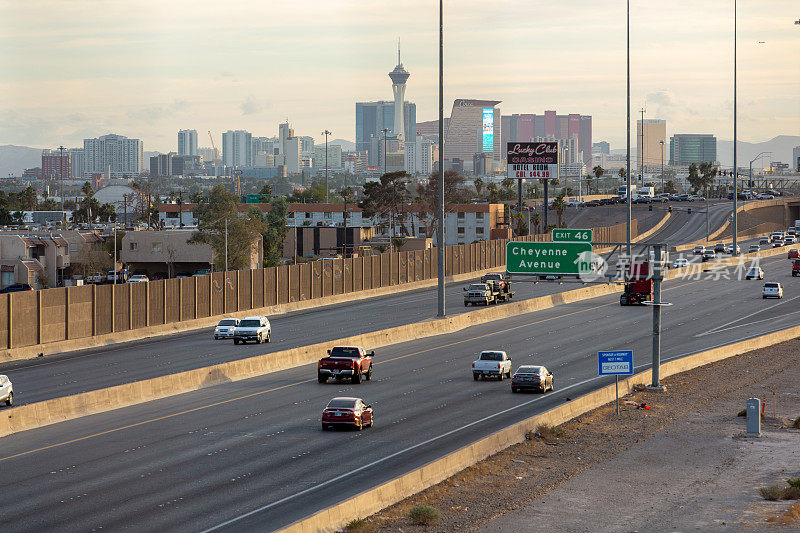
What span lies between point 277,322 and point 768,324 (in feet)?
110

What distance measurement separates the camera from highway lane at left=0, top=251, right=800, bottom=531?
23469 mm

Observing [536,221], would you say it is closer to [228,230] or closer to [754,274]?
[754,274]

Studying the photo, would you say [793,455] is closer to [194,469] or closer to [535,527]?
[535,527]

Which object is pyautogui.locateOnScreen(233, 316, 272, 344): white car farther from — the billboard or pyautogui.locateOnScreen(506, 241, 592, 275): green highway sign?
the billboard

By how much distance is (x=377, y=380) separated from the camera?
45500mm

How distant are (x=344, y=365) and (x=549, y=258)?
33.0 feet

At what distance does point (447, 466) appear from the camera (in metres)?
27.2

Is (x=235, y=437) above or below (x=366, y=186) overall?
below

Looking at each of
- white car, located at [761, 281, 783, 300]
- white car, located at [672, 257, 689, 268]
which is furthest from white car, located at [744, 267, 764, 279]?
white car, located at [761, 281, 783, 300]

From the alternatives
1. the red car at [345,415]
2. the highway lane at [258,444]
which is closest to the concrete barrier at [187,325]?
the highway lane at [258,444]

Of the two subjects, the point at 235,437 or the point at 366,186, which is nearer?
the point at 235,437

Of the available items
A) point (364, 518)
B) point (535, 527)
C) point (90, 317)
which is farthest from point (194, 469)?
point (90, 317)

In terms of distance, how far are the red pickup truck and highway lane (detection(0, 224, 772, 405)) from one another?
7.67 m

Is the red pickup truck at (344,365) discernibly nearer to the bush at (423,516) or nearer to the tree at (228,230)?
the bush at (423,516)
